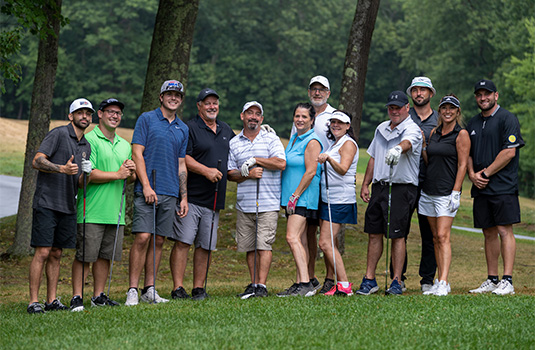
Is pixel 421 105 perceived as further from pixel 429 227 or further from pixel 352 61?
pixel 352 61

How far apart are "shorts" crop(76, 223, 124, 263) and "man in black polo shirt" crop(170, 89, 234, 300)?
0.76 m

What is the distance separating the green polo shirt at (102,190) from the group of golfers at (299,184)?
22 millimetres

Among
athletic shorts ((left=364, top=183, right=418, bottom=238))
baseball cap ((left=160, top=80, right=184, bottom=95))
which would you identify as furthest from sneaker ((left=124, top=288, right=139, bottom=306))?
athletic shorts ((left=364, top=183, right=418, bottom=238))

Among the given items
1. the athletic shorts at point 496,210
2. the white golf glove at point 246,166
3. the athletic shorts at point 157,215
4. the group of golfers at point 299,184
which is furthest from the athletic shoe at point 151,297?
the athletic shorts at point 496,210

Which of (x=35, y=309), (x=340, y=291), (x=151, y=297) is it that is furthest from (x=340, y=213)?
(x=35, y=309)

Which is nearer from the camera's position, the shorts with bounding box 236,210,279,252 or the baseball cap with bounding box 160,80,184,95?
the baseball cap with bounding box 160,80,184,95

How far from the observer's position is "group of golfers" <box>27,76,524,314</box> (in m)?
7.85

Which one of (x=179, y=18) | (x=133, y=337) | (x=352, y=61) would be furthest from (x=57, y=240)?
(x=352, y=61)

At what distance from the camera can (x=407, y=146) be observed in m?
8.07

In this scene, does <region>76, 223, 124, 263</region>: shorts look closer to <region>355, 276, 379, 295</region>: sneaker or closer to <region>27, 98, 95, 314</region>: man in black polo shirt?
<region>27, 98, 95, 314</region>: man in black polo shirt

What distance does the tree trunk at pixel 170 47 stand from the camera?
14250mm

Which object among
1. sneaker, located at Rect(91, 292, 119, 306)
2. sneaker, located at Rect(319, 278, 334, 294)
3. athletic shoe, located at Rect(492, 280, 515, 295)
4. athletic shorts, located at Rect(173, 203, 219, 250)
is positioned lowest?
sneaker, located at Rect(91, 292, 119, 306)

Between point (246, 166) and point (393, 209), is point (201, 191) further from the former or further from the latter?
point (393, 209)

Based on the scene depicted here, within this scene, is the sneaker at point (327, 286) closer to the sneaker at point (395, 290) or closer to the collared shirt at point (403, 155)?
the sneaker at point (395, 290)
